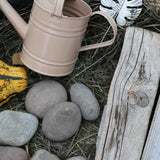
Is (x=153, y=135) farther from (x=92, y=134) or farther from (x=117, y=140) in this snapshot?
(x=92, y=134)

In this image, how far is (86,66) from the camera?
186 cm

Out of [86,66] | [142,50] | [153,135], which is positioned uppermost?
[142,50]

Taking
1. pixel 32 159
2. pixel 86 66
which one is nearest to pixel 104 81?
pixel 86 66

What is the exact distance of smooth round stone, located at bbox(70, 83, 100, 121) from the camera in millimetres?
1614

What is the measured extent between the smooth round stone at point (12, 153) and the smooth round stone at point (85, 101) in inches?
16.7

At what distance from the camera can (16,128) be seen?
148 centimetres

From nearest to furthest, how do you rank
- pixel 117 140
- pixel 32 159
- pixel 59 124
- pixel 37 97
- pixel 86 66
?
pixel 117 140, pixel 32 159, pixel 59 124, pixel 37 97, pixel 86 66

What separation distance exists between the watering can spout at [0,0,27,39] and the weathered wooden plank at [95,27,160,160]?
583 millimetres

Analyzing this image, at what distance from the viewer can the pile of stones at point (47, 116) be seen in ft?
4.73

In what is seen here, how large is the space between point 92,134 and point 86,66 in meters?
0.49

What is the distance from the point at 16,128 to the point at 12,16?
0.61 m

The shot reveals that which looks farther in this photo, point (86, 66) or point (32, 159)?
point (86, 66)

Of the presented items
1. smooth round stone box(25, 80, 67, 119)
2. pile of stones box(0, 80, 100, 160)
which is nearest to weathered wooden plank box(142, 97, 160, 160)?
pile of stones box(0, 80, 100, 160)

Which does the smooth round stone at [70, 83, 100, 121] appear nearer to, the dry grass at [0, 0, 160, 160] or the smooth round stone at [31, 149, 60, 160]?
the dry grass at [0, 0, 160, 160]
